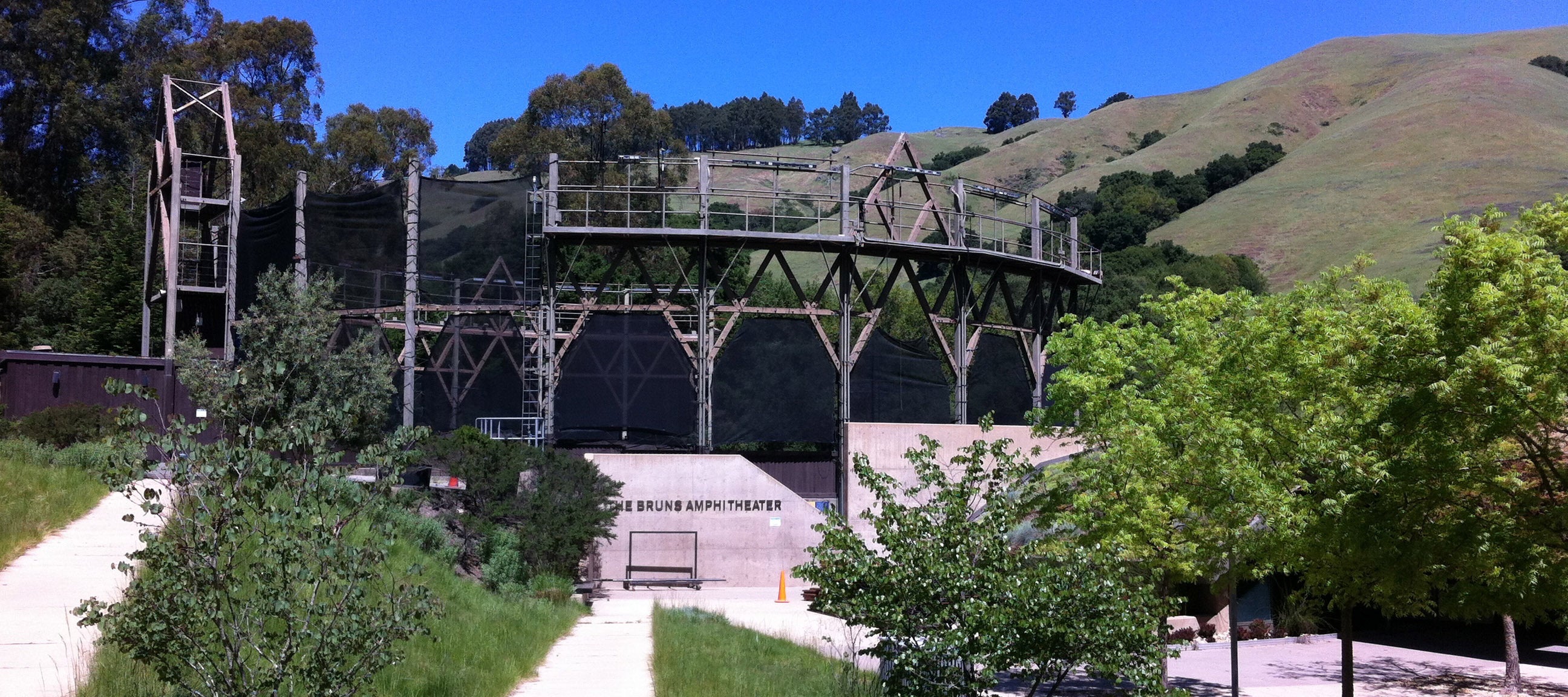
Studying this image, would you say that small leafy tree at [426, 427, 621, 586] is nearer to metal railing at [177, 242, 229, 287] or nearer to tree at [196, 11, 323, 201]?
metal railing at [177, 242, 229, 287]

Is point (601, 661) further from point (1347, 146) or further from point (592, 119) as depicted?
point (1347, 146)

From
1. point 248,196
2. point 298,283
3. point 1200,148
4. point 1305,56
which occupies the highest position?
point 1305,56

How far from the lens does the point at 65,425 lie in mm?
25328

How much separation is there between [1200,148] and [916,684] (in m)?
143

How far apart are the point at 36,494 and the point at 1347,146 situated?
13302cm

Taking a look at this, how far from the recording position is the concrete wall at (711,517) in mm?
31234

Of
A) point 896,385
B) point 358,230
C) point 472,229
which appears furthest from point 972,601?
point 358,230

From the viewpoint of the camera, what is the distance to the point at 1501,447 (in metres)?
12.9

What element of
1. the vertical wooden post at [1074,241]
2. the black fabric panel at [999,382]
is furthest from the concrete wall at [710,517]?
the vertical wooden post at [1074,241]

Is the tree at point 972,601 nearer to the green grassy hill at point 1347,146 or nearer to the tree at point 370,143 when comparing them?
the tree at point 370,143

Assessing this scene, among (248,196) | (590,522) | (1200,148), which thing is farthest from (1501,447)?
(1200,148)

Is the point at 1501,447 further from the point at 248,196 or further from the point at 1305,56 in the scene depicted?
the point at 1305,56

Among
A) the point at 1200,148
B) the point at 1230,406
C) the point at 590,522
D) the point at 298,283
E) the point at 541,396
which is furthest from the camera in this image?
the point at 1200,148

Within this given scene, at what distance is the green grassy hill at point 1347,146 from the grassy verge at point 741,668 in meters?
67.4
